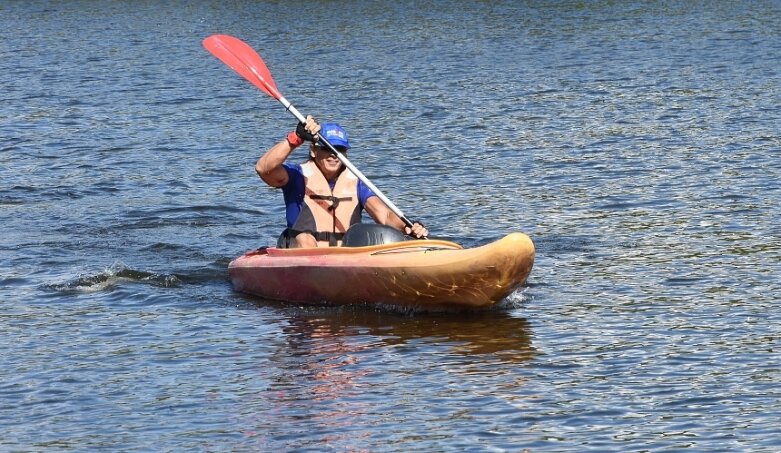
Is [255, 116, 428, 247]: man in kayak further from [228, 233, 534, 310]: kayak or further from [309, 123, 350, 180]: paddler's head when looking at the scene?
[228, 233, 534, 310]: kayak

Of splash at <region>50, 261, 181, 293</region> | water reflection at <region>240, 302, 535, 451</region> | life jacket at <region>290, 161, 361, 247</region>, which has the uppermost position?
life jacket at <region>290, 161, 361, 247</region>

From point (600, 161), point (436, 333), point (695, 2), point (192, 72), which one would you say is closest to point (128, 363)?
point (436, 333)

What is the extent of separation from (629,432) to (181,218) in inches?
292

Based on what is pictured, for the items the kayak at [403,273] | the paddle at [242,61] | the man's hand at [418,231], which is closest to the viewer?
the kayak at [403,273]

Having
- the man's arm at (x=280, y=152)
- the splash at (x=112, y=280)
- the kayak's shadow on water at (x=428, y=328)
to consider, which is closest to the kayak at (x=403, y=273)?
the kayak's shadow on water at (x=428, y=328)

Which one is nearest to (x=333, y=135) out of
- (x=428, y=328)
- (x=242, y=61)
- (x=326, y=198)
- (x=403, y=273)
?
(x=326, y=198)

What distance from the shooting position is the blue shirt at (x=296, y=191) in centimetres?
1062

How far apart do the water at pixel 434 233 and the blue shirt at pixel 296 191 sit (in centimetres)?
73

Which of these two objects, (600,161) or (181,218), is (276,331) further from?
(600,161)

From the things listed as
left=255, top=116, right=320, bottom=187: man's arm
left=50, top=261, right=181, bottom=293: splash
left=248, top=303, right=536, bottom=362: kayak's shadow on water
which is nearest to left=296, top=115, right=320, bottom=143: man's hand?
left=255, top=116, right=320, bottom=187: man's arm

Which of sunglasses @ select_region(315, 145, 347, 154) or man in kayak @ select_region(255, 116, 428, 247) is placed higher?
sunglasses @ select_region(315, 145, 347, 154)

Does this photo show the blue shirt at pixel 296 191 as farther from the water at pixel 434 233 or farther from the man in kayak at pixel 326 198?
the water at pixel 434 233

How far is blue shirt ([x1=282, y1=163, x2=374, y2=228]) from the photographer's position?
10617 mm

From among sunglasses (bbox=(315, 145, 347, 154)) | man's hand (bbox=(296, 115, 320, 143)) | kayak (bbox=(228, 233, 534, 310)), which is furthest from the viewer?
sunglasses (bbox=(315, 145, 347, 154))
